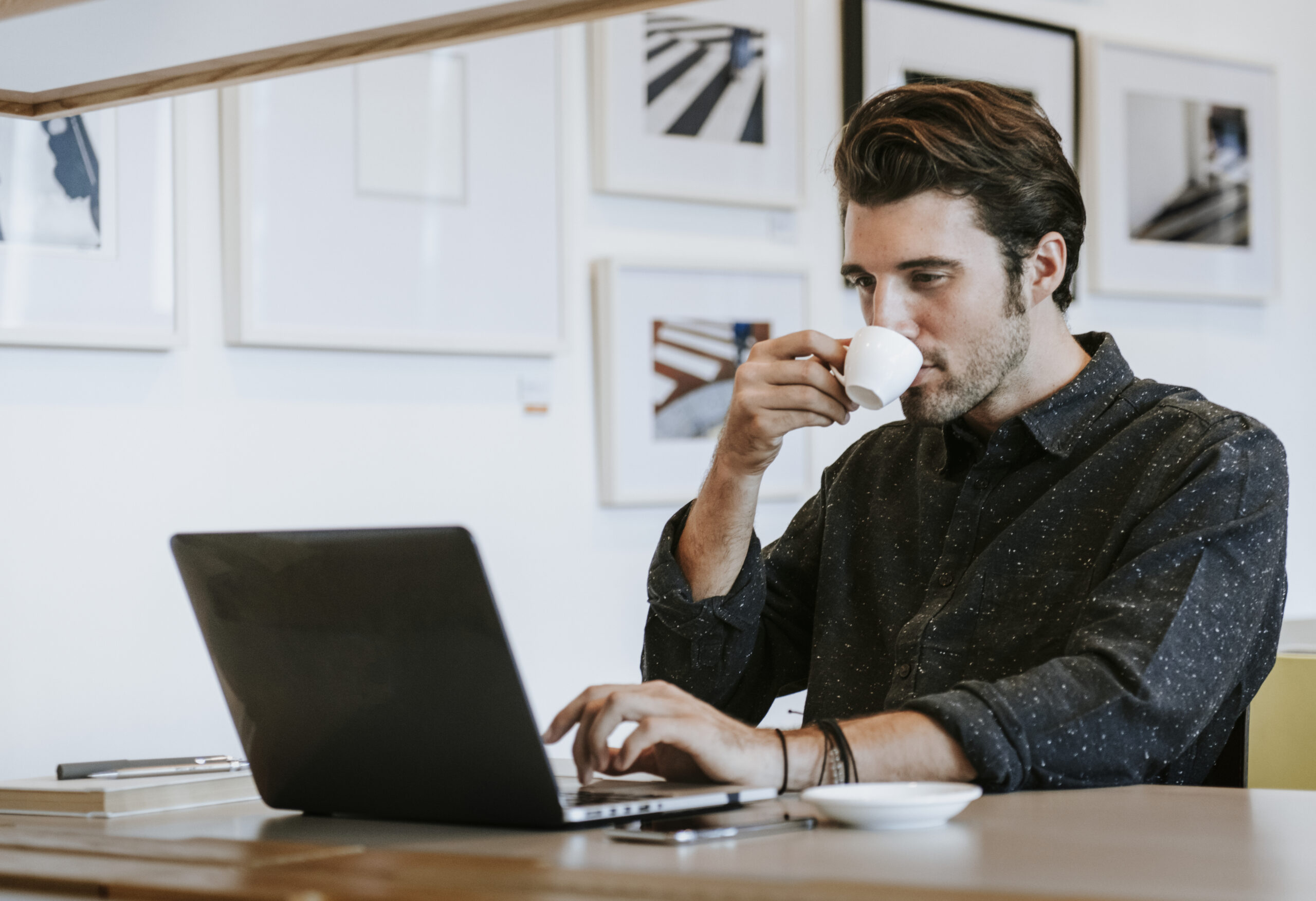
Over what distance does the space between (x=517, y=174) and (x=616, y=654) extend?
807 mm

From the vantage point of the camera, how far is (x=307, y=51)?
110cm

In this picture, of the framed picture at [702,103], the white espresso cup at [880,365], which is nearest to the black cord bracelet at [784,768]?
the white espresso cup at [880,365]

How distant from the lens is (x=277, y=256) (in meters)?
2.15

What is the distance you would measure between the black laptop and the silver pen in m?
0.15

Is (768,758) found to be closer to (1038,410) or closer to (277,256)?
(1038,410)

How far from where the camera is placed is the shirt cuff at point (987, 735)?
116cm

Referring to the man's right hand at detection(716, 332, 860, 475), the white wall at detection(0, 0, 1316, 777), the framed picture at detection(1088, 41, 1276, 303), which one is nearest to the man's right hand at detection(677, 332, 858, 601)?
the man's right hand at detection(716, 332, 860, 475)

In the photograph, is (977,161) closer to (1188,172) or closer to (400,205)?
(400,205)

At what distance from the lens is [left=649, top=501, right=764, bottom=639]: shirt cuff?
1566 millimetres

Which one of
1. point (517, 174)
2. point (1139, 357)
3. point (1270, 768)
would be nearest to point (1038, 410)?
point (1270, 768)

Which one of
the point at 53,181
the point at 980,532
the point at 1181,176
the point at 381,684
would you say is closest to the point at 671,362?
the point at 53,181

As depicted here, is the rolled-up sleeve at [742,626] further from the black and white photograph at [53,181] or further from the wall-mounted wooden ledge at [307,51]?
the black and white photograph at [53,181]

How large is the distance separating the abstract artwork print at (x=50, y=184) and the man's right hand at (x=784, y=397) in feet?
3.27

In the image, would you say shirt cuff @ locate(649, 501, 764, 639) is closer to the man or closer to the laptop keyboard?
the man
